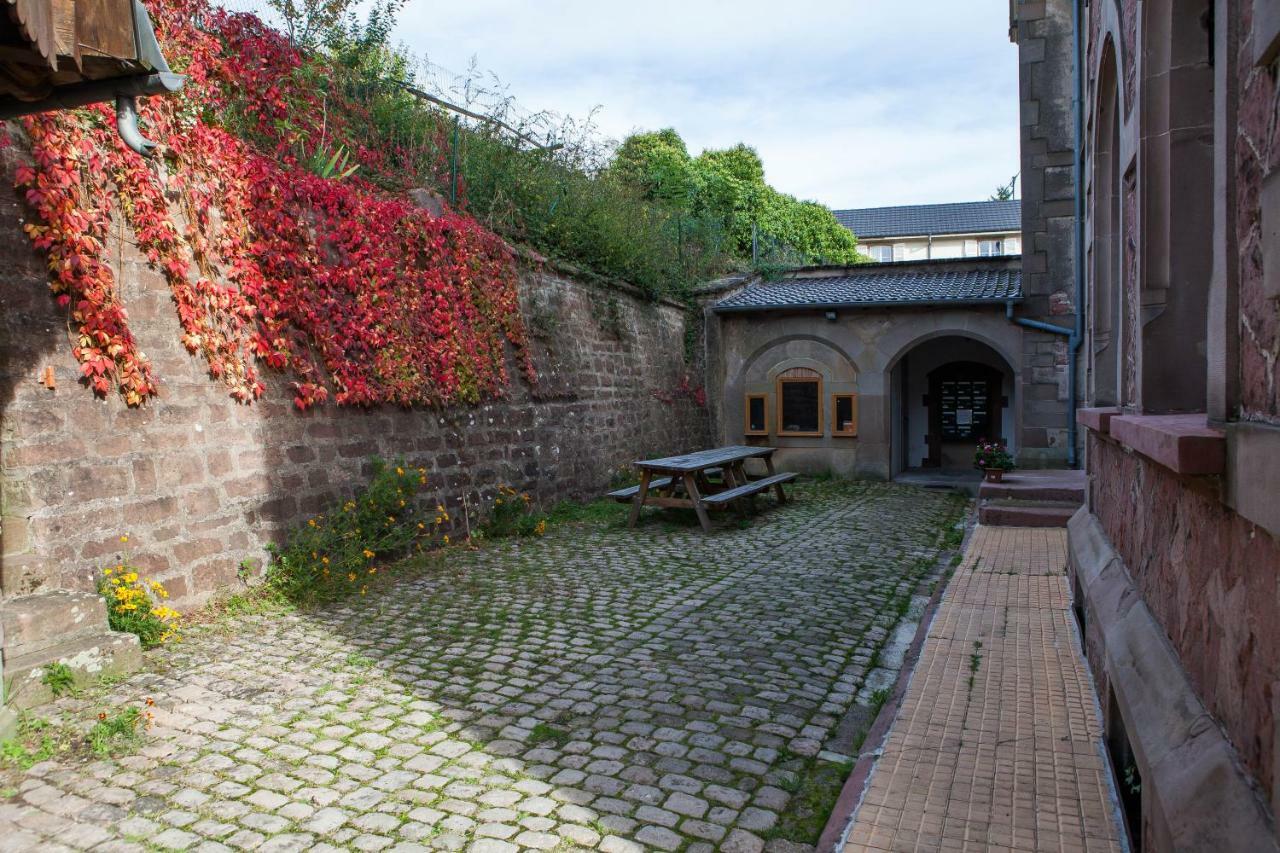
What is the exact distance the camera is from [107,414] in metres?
5.36

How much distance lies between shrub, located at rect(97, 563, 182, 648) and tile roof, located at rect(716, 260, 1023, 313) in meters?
12.0

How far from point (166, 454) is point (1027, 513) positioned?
860 centimetres

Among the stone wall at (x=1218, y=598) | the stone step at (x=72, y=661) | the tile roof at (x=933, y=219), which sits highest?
the tile roof at (x=933, y=219)

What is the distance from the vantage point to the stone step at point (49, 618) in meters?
4.27

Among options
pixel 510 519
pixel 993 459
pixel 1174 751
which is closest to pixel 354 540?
pixel 510 519

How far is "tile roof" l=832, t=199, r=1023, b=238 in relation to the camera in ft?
131

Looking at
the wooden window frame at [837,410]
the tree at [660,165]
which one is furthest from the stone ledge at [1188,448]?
the tree at [660,165]

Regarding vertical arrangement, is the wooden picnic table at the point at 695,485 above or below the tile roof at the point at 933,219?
below

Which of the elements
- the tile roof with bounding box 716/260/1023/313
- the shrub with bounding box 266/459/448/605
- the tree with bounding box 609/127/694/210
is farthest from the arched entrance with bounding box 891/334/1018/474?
the shrub with bounding box 266/459/448/605

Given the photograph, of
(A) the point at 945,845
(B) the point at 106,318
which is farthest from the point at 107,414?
(A) the point at 945,845

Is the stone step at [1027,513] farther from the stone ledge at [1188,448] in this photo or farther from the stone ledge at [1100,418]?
the stone ledge at [1188,448]

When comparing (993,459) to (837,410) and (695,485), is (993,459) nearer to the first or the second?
(695,485)

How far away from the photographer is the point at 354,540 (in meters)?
7.04

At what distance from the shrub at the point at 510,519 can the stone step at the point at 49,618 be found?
4.62m
